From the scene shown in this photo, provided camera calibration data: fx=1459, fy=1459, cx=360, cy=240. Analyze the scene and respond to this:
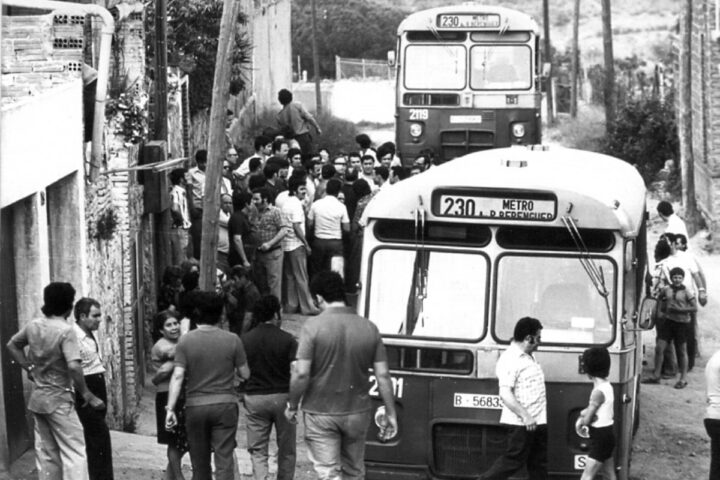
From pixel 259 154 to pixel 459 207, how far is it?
35.1ft

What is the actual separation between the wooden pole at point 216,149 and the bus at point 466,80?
8852mm

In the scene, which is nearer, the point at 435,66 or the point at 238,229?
the point at 238,229

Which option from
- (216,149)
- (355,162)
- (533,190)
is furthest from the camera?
(355,162)

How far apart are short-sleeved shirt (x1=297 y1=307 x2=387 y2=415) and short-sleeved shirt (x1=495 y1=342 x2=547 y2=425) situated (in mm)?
963

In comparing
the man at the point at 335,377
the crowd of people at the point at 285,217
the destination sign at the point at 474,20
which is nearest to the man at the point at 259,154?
the crowd of people at the point at 285,217

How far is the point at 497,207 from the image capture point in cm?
1035

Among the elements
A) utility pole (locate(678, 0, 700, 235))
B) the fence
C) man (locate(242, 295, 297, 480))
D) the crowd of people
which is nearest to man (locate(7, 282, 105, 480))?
man (locate(242, 295, 297, 480))

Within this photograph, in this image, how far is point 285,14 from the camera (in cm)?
4244

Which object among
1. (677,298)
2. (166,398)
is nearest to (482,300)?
(166,398)

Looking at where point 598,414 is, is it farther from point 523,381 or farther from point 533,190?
point 533,190

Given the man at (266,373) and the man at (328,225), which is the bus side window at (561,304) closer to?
the man at (266,373)

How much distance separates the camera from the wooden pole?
47.3 feet

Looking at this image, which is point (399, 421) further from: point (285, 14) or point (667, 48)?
point (667, 48)

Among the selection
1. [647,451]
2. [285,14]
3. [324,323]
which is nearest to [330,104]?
[285,14]
